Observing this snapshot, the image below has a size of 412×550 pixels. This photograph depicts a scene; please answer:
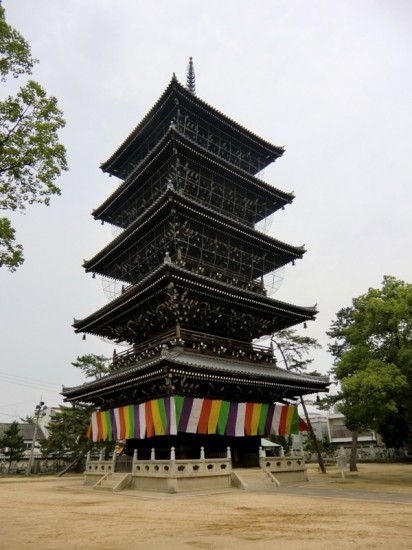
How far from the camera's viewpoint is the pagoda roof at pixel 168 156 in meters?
25.1

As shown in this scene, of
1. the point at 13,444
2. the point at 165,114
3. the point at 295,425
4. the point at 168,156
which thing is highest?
the point at 165,114

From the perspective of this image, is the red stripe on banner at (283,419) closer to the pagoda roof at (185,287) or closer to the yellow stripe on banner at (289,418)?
the yellow stripe on banner at (289,418)

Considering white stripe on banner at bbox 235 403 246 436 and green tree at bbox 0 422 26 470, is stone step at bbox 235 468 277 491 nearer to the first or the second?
white stripe on banner at bbox 235 403 246 436

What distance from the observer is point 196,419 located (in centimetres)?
1933

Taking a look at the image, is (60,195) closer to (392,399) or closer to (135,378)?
(135,378)

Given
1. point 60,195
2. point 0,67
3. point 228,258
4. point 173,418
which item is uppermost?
point 228,258

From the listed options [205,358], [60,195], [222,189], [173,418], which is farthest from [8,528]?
[222,189]

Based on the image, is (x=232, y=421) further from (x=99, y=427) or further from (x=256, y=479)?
(x=99, y=427)

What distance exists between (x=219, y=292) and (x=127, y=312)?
21.6 feet

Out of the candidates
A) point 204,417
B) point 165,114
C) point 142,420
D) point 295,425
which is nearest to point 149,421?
point 142,420

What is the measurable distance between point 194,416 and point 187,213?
1158 cm

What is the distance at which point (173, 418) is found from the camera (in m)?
18.4

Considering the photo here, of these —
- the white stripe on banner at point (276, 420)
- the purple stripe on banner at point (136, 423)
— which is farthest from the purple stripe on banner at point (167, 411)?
the white stripe on banner at point (276, 420)

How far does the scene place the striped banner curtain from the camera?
18906 mm
